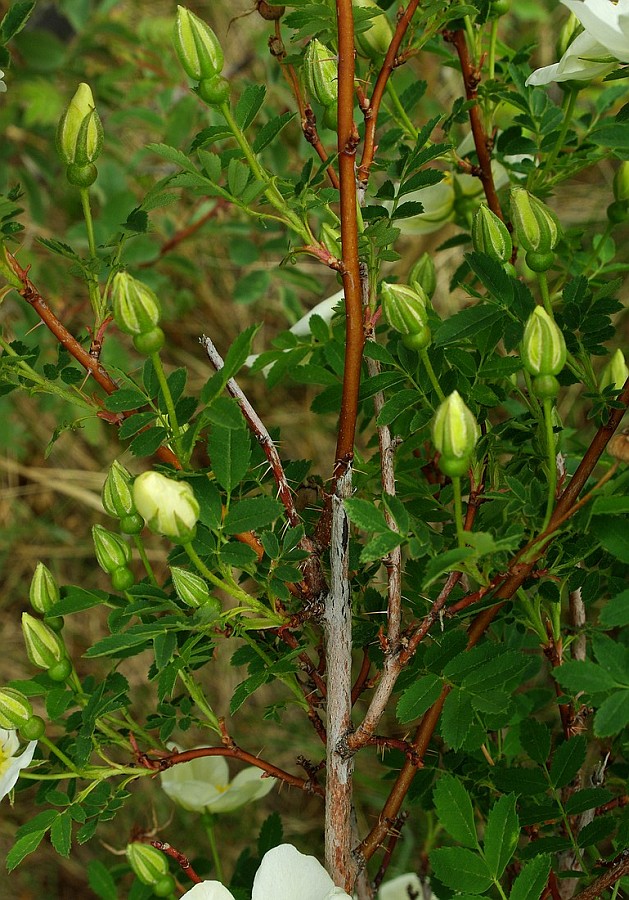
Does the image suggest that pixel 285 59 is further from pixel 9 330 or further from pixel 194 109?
pixel 9 330

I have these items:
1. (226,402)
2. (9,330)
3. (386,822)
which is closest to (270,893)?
(386,822)

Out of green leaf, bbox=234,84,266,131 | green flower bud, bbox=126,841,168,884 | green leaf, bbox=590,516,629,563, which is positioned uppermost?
green leaf, bbox=234,84,266,131

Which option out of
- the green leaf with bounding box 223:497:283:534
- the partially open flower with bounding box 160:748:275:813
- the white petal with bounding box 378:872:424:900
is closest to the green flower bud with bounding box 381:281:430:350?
the green leaf with bounding box 223:497:283:534

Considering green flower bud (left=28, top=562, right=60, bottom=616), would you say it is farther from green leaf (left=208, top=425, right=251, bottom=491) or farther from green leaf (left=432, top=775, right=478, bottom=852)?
green leaf (left=432, top=775, right=478, bottom=852)

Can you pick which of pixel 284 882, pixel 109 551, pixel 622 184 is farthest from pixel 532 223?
pixel 284 882

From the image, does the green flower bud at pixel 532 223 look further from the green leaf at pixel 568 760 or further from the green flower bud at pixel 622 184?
the green leaf at pixel 568 760

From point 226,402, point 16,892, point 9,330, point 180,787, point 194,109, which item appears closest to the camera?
point 226,402

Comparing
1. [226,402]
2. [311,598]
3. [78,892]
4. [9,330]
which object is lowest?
[78,892]

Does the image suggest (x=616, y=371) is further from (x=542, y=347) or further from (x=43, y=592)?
(x=43, y=592)
